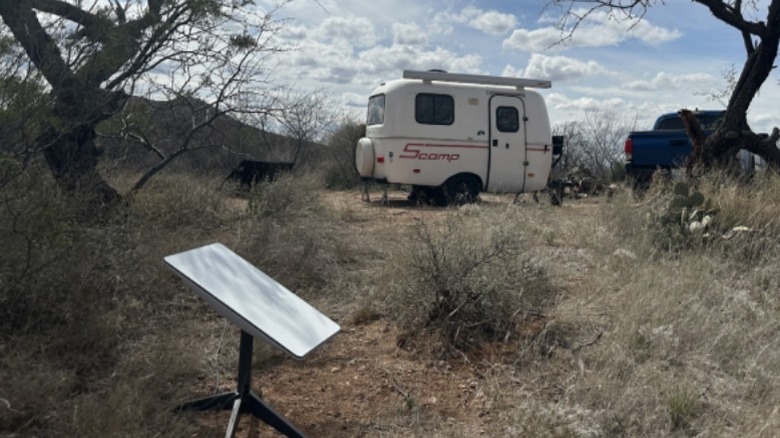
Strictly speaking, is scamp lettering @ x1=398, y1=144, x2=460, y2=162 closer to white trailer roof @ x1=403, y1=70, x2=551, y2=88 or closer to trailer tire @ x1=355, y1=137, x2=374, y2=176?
trailer tire @ x1=355, y1=137, x2=374, y2=176

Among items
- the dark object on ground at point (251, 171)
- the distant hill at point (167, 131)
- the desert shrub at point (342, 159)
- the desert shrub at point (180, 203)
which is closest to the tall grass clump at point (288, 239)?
the desert shrub at point (180, 203)

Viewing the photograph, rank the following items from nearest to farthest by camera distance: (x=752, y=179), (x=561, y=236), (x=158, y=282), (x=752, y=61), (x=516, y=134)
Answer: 1. (x=158, y=282)
2. (x=561, y=236)
3. (x=752, y=179)
4. (x=752, y=61)
5. (x=516, y=134)

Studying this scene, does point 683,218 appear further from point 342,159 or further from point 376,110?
point 342,159

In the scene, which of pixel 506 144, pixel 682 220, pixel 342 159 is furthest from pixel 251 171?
pixel 342 159

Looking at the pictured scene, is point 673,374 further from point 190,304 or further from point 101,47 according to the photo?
point 101,47

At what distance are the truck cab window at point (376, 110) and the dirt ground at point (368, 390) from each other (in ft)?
26.5

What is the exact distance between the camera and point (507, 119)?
1287 centimetres

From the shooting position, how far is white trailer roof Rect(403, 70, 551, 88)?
12.3 metres

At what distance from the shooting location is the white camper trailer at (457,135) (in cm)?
1230

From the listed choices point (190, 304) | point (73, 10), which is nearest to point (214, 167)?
point (73, 10)

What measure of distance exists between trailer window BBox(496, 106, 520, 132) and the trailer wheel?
1.10m

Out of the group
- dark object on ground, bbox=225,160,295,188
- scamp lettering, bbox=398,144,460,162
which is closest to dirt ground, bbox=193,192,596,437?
dark object on ground, bbox=225,160,295,188

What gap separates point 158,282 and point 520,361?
2.70 metres

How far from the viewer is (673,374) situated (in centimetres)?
399
